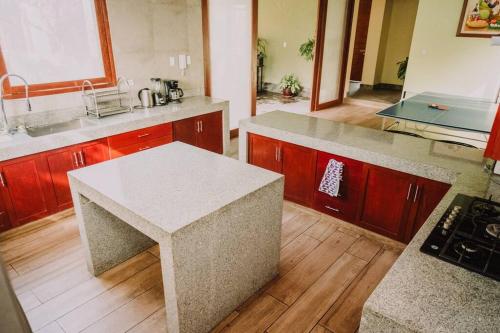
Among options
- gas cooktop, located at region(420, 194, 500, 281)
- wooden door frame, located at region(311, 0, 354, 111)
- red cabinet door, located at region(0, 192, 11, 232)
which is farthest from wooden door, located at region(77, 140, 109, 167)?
wooden door frame, located at region(311, 0, 354, 111)

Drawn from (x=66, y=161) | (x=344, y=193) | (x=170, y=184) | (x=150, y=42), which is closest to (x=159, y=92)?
(x=150, y=42)

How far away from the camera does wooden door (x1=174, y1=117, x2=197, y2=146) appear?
3943mm

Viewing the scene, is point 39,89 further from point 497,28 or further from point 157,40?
point 497,28

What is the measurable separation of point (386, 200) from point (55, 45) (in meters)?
3.45

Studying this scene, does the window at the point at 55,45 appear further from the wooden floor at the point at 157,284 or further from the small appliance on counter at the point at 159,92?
the wooden floor at the point at 157,284

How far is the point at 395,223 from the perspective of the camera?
2688 mm

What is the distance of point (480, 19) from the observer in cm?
575

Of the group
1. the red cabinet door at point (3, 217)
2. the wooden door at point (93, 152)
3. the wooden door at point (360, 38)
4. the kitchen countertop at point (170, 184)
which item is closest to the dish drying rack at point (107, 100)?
the wooden door at point (93, 152)

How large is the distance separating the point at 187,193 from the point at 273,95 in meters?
7.23

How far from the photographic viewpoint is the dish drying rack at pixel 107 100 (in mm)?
3570

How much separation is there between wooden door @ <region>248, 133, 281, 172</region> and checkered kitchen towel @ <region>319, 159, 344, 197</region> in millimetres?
542

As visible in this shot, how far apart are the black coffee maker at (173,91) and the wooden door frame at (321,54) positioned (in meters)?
3.40

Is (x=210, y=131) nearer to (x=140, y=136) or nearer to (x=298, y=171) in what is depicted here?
(x=140, y=136)

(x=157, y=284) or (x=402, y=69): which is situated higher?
(x=402, y=69)
